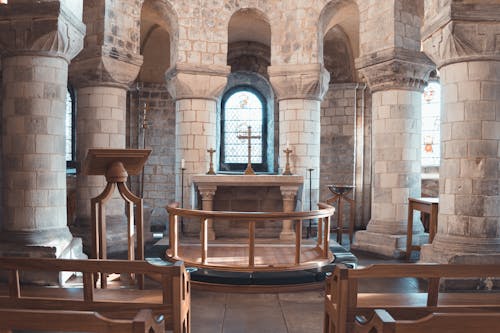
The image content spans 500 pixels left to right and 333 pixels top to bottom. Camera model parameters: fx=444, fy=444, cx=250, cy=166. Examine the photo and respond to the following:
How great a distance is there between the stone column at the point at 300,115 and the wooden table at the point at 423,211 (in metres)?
2.09

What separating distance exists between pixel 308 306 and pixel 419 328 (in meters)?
3.13

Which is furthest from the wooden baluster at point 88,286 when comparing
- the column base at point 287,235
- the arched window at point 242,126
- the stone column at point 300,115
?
the arched window at point 242,126

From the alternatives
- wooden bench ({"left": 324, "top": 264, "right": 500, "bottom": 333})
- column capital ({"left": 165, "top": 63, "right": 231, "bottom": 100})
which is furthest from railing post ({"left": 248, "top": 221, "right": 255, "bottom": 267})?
column capital ({"left": 165, "top": 63, "right": 231, "bottom": 100})

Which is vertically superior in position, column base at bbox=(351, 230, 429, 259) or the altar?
the altar

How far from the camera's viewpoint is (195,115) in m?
9.09

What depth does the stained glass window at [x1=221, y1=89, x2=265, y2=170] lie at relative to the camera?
491 inches

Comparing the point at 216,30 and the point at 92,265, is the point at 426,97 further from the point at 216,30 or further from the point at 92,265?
the point at 92,265

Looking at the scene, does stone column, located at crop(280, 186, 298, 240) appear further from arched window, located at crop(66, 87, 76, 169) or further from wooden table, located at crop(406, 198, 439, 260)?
arched window, located at crop(66, 87, 76, 169)

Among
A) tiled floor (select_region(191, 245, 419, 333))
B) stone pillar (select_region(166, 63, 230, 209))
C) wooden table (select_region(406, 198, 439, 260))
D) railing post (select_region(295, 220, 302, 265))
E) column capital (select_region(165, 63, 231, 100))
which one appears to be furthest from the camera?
stone pillar (select_region(166, 63, 230, 209))

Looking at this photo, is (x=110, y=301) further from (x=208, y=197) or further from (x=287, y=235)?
(x=287, y=235)

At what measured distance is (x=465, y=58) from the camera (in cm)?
542

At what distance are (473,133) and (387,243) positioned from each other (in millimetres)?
3061

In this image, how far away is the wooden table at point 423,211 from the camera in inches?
258

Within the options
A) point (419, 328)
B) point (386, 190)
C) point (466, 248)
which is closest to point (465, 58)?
point (466, 248)
